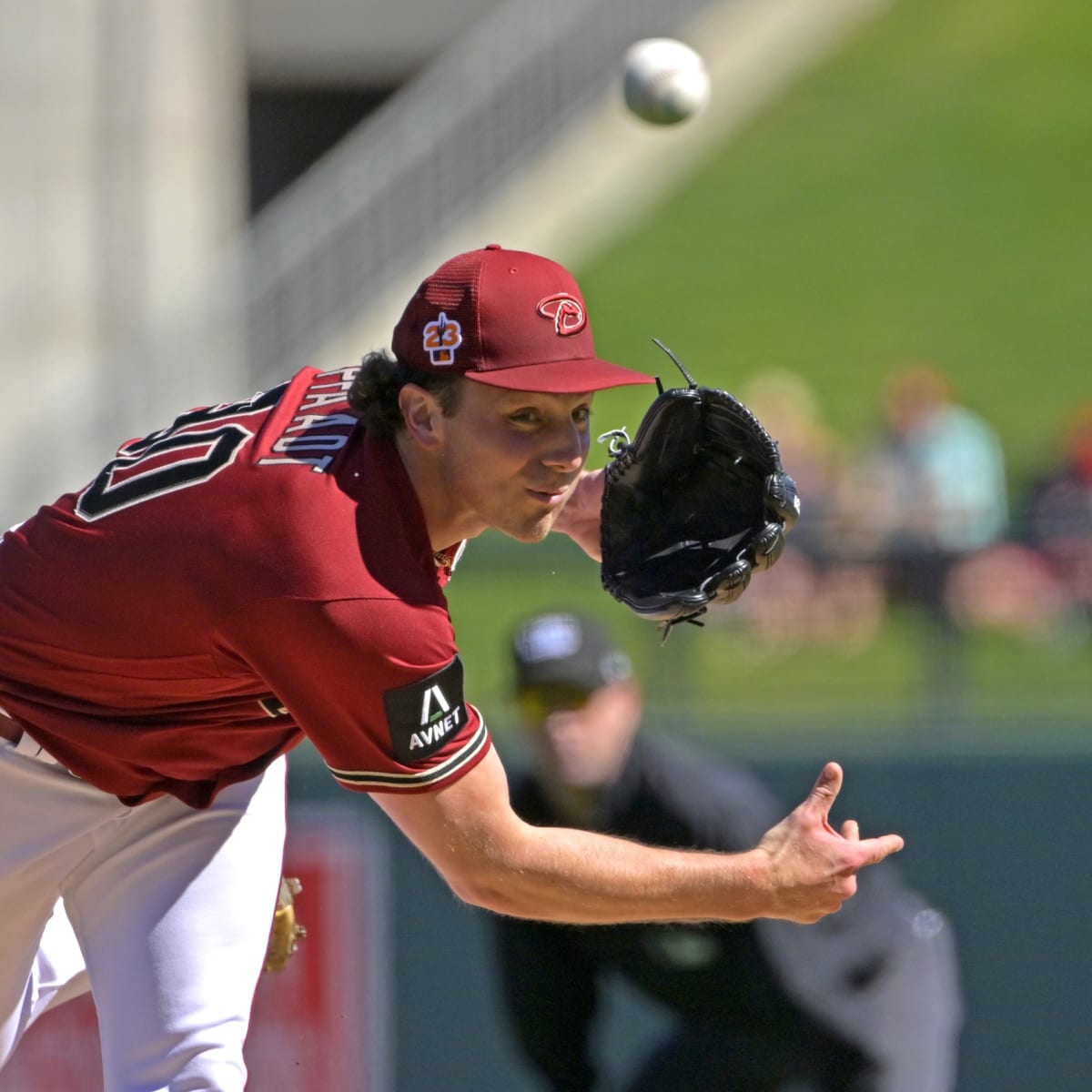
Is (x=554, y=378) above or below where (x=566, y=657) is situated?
above

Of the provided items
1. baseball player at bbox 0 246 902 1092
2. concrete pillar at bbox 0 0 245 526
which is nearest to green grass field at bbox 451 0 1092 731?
concrete pillar at bbox 0 0 245 526

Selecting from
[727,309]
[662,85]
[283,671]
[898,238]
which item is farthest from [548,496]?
[898,238]

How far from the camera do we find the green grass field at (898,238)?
1521cm

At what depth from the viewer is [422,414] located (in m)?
3.27

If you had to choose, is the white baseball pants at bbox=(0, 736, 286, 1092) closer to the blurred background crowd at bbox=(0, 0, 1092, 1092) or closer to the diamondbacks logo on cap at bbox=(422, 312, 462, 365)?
the diamondbacks logo on cap at bbox=(422, 312, 462, 365)

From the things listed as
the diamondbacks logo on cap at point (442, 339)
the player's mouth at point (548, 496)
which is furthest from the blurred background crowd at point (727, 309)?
the diamondbacks logo on cap at point (442, 339)

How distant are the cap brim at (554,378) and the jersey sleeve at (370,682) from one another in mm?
412

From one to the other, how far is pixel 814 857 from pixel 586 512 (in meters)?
1.19

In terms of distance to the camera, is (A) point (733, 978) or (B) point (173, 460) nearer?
(B) point (173, 460)

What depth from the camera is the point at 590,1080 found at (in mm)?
4684

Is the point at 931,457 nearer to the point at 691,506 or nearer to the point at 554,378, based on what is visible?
the point at 691,506

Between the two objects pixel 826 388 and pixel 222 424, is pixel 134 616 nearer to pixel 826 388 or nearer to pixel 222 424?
pixel 222 424

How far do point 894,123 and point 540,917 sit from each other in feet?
51.0

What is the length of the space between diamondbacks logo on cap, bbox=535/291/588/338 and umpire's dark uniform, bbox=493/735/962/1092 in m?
1.58
